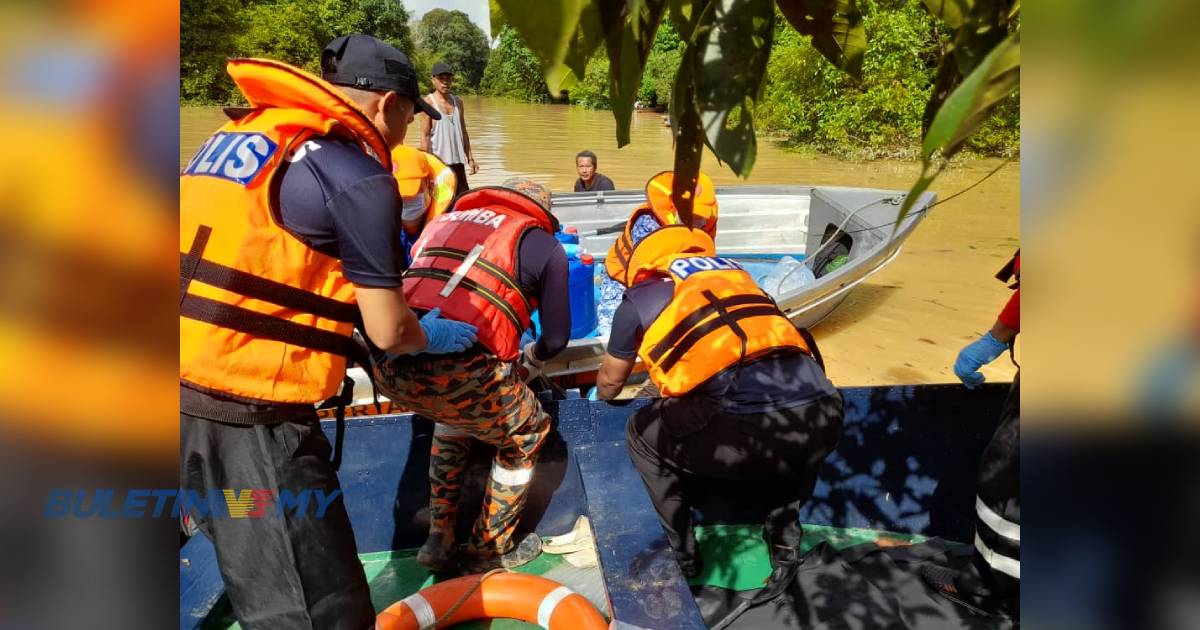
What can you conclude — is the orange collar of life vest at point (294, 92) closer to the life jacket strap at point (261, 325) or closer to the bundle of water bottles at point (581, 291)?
the life jacket strap at point (261, 325)

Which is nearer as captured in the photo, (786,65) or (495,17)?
(495,17)

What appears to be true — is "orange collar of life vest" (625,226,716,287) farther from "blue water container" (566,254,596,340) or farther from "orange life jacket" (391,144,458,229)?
"blue water container" (566,254,596,340)

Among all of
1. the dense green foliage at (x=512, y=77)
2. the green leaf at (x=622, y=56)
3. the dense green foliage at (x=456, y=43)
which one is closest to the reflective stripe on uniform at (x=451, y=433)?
the green leaf at (x=622, y=56)

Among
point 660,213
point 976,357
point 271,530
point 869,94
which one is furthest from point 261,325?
point 869,94

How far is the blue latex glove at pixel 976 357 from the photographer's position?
3047 millimetres

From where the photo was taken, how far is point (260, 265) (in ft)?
5.50

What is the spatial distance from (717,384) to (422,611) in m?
1.28

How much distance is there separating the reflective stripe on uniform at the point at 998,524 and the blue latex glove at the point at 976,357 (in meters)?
0.80

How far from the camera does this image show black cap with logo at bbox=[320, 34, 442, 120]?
2.09 metres

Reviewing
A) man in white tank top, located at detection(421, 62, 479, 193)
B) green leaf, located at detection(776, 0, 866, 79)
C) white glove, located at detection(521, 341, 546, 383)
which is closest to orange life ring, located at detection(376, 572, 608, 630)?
white glove, located at detection(521, 341, 546, 383)

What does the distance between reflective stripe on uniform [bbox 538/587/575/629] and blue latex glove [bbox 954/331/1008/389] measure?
73.0 inches

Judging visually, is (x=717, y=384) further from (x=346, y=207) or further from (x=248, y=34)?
(x=248, y=34)

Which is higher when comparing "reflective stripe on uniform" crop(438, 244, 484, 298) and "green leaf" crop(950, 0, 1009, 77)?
"green leaf" crop(950, 0, 1009, 77)

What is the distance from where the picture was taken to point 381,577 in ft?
10.3
